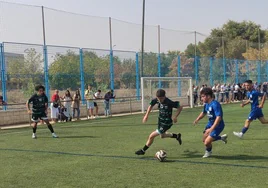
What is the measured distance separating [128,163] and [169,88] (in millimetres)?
20390

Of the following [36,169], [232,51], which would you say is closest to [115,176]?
[36,169]

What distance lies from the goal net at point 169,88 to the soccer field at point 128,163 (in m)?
12.8

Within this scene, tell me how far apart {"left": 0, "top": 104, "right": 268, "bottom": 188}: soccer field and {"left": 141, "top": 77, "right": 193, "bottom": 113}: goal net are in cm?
1280

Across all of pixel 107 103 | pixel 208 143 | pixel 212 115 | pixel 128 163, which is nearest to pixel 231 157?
pixel 208 143

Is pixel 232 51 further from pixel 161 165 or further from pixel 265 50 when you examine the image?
pixel 161 165

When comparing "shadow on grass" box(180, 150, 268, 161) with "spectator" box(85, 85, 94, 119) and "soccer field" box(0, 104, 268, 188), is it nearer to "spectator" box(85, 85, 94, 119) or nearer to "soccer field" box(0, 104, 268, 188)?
"soccer field" box(0, 104, 268, 188)

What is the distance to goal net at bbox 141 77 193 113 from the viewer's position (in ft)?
85.4

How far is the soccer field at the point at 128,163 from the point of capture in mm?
6891

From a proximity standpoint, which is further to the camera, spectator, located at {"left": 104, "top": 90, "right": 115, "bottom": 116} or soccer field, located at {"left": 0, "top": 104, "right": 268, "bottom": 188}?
spectator, located at {"left": 104, "top": 90, "right": 115, "bottom": 116}

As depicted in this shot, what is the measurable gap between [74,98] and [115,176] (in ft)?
46.9

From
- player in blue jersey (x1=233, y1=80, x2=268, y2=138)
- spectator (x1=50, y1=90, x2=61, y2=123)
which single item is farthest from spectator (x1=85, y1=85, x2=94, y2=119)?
player in blue jersey (x1=233, y1=80, x2=268, y2=138)

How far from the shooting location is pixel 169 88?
28.7 meters

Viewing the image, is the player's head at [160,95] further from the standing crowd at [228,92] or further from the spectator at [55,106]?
the standing crowd at [228,92]

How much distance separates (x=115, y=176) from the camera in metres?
7.32
